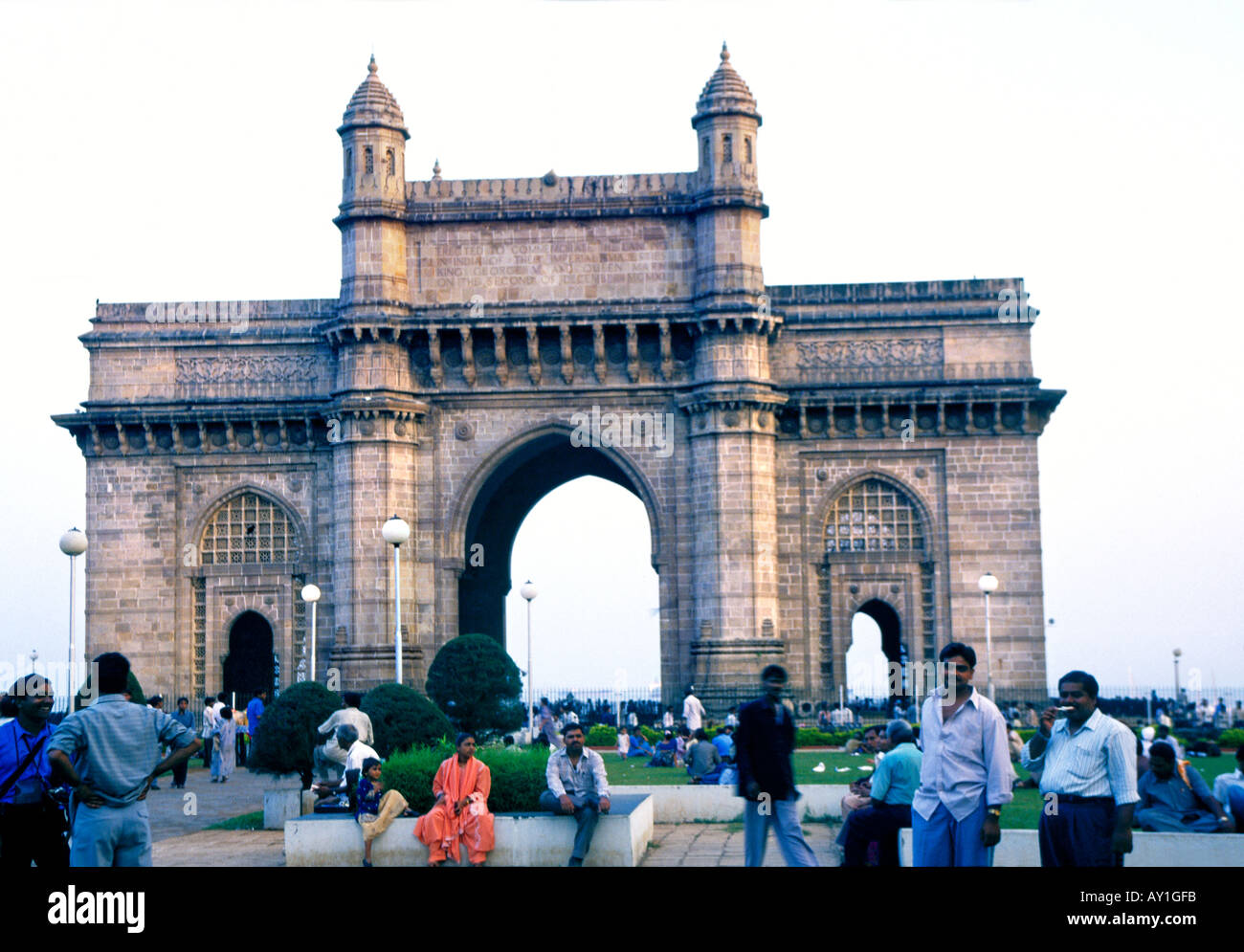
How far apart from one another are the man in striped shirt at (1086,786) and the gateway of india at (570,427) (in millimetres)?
25895

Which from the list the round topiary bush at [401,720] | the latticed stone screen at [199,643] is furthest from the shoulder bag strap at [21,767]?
the latticed stone screen at [199,643]

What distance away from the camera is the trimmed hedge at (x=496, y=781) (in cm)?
1695

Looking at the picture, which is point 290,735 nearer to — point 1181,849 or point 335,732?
point 335,732

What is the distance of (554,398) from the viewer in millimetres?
38656

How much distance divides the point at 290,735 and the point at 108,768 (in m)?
11.3

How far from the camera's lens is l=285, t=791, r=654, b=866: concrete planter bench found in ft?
52.6

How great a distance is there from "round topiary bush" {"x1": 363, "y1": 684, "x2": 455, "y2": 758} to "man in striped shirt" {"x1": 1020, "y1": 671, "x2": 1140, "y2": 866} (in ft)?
39.6

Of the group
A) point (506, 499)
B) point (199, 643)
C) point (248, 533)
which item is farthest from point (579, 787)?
point (506, 499)

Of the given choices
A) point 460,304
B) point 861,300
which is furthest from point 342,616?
point 861,300

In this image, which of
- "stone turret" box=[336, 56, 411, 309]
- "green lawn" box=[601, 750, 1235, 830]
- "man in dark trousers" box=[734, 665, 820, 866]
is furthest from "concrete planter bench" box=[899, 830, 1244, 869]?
"stone turret" box=[336, 56, 411, 309]

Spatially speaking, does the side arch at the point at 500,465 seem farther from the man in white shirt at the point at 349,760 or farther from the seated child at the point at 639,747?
the man in white shirt at the point at 349,760

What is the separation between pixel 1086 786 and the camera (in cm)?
1057
